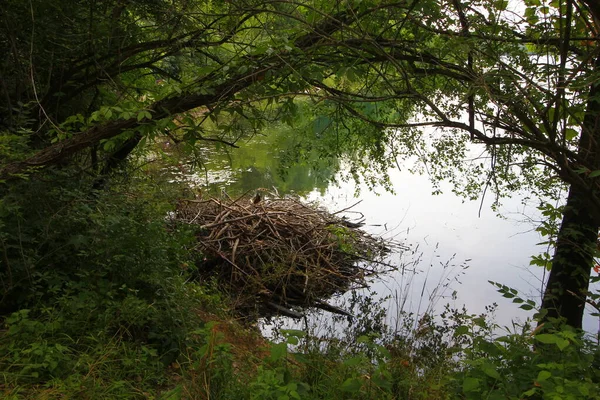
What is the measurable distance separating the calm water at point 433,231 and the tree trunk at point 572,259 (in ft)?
2.62

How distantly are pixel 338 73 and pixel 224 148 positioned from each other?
1.38m

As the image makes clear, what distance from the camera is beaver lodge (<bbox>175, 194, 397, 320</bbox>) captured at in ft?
23.0

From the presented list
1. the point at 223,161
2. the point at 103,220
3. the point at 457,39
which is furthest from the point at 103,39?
the point at 223,161

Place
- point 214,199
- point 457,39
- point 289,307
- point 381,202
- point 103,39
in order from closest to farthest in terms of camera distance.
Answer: point 457,39
point 103,39
point 289,307
point 214,199
point 381,202

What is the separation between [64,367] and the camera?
3.12 m

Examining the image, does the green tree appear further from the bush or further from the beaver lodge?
the beaver lodge

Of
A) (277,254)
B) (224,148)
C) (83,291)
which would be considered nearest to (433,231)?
(277,254)

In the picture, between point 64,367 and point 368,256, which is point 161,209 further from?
point 368,256

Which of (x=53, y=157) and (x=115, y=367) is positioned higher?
(x=53, y=157)

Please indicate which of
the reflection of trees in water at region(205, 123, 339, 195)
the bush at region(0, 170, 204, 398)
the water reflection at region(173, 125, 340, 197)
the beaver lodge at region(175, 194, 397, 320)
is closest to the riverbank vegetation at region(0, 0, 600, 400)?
the bush at region(0, 170, 204, 398)

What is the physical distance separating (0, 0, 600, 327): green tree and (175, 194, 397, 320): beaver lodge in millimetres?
2191

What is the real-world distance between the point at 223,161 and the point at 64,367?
1117 centimetres

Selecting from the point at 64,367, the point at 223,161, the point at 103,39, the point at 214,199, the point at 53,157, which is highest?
the point at 223,161

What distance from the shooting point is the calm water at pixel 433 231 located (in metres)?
7.17
